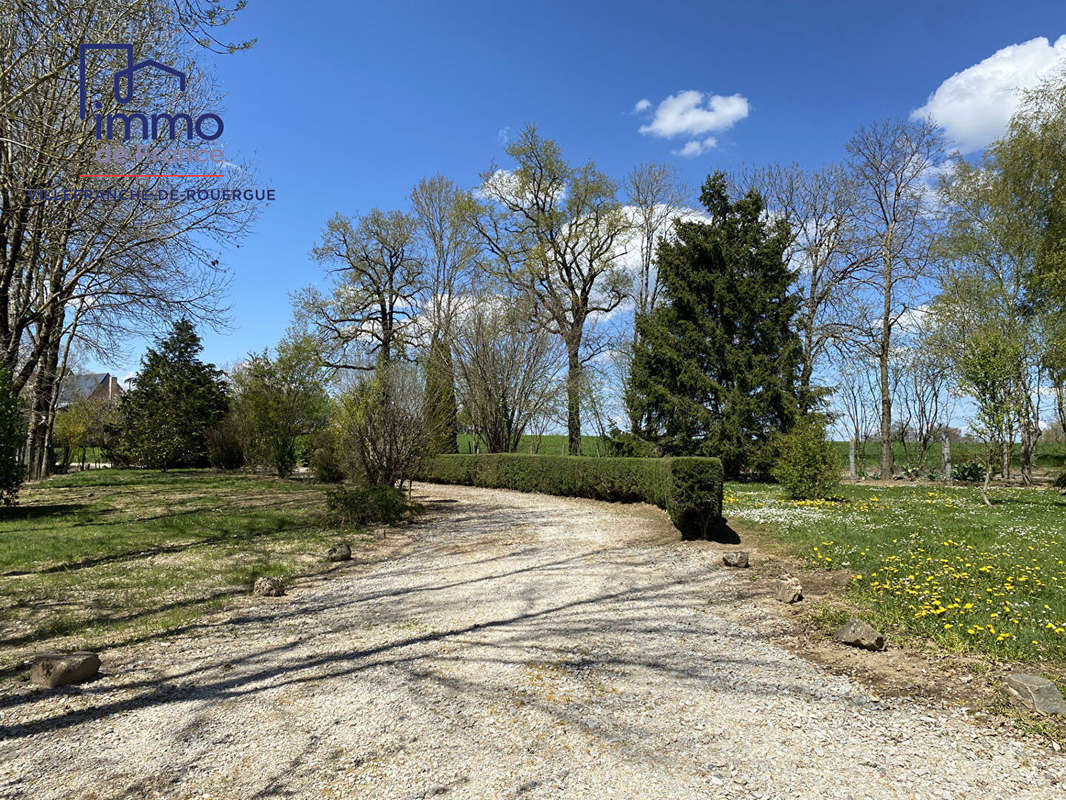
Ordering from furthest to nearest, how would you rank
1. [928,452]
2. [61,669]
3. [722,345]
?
1. [928,452]
2. [722,345]
3. [61,669]

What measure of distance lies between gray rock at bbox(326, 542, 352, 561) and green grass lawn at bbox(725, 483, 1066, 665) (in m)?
5.83

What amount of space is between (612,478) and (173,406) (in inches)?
756

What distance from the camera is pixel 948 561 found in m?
6.04

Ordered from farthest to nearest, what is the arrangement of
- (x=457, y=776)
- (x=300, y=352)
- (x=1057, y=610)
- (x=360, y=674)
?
(x=300, y=352)
(x=1057, y=610)
(x=360, y=674)
(x=457, y=776)

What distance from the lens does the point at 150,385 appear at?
24.1m

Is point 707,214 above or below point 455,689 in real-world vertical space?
above

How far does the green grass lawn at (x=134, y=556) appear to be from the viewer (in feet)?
15.9

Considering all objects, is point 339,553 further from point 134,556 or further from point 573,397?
point 573,397

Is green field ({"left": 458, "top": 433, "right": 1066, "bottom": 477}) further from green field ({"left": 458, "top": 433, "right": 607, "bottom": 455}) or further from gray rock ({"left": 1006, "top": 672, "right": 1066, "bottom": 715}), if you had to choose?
gray rock ({"left": 1006, "top": 672, "right": 1066, "bottom": 715})

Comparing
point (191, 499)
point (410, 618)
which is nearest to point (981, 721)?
point (410, 618)

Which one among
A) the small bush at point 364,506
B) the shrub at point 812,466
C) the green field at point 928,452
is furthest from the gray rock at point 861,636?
the green field at point 928,452

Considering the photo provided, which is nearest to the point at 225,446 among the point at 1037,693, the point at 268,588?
the point at 268,588

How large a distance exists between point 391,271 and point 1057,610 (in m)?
24.9

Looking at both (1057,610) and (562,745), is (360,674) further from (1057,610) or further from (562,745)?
(1057,610)
